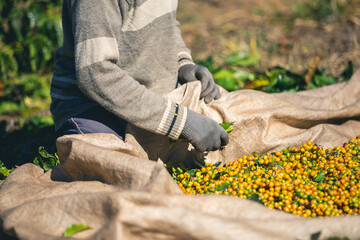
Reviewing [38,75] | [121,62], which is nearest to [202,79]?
[121,62]

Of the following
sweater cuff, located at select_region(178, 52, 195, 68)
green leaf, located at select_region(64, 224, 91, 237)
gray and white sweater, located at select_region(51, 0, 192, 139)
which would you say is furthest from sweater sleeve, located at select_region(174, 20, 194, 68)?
green leaf, located at select_region(64, 224, 91, 237)

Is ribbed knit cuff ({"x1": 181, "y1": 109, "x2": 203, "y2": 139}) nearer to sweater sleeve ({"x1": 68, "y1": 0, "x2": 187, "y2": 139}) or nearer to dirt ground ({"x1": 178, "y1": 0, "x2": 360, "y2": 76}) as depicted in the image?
sweater sleeve ({"x1": 68, "y1": 0, "x2": 187, "y2": 139})

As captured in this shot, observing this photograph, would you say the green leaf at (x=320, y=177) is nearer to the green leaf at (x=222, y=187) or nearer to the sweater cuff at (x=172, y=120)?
the green leaf at (x=222, y=187)

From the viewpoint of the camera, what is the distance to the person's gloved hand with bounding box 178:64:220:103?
8.21 ft

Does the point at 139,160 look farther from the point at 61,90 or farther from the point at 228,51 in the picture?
the point at 228,51

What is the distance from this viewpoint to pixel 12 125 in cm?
381

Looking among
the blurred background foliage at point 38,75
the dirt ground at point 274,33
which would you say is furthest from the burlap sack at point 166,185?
the dirt ground at point 274,33

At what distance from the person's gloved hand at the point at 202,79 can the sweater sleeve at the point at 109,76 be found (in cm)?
42

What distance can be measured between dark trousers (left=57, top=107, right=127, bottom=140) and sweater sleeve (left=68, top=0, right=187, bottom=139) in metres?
0.30

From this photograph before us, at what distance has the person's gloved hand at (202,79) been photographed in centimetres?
250

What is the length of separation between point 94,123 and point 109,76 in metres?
0.45

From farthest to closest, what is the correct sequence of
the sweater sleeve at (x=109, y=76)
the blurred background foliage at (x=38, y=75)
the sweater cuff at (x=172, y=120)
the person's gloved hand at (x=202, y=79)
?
the blurred background foliage at (x=38, y=75) → the person's gloved hand at (x=202, y=79) → the sweater cuff at (x=172, y=120) → the sweater sleeve at (x=109, y=76)

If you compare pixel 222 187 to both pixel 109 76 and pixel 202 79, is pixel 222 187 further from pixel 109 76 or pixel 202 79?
pixel 109 76

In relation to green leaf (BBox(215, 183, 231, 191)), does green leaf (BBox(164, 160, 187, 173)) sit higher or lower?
lower
